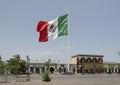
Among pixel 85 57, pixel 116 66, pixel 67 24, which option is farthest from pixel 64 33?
pixel 116 66

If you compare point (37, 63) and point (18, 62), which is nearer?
point (18, 62)

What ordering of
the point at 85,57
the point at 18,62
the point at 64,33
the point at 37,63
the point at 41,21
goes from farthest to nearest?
the point at 85,57, the point at 37,63, the point at 18,62, the point at 41,21, the point at 64,33

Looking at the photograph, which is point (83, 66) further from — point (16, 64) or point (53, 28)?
point (53, 28)

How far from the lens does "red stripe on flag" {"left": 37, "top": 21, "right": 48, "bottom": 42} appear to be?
976 inches

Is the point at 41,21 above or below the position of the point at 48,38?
above

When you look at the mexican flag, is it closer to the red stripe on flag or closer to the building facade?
the red stripe on flag

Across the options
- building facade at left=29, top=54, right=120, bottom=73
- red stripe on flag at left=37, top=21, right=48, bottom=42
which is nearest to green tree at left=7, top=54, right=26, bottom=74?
building facade at left=29, top=54, right=120, bottom=73

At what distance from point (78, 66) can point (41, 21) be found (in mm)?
103703

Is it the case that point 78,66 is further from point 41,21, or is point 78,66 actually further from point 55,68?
point 41,21

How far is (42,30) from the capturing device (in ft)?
82.6

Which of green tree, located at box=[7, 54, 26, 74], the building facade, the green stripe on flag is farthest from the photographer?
the building facade

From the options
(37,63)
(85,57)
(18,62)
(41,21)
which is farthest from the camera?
(85,57)

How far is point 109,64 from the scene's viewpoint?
445 ft

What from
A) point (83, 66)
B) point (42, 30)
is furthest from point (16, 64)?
point (42, 30)
